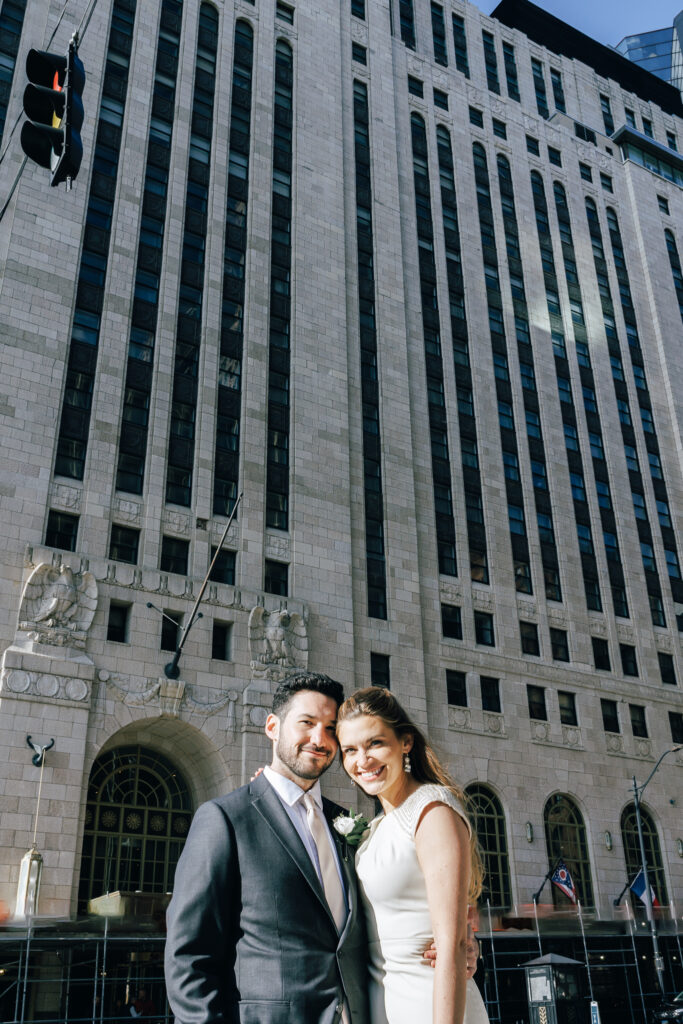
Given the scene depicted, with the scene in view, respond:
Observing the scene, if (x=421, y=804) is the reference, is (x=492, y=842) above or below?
above

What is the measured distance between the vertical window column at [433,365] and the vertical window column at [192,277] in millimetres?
12805

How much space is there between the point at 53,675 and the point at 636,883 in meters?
23.9

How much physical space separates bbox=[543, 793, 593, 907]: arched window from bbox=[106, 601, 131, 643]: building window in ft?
66.4

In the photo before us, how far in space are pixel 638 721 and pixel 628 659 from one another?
10.5 feet

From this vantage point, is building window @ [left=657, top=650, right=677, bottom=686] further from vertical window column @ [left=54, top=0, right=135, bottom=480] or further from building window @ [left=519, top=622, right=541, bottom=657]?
vertical window column @ [left=54, top=0, right=135, bottom=480]

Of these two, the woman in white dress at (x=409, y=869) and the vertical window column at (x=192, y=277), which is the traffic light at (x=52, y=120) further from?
the vertical window column at (x=192, y=277)

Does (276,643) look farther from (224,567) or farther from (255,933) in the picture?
(255,933)

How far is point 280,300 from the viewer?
140 ft

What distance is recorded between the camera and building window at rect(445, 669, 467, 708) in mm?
40216

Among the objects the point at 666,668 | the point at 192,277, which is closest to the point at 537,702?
the point at 666,668

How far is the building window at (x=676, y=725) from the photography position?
46684 millimetres

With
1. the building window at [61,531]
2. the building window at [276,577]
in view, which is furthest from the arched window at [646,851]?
the building window at [61,531]

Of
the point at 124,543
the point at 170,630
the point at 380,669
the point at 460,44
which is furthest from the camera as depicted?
the point at 460,44

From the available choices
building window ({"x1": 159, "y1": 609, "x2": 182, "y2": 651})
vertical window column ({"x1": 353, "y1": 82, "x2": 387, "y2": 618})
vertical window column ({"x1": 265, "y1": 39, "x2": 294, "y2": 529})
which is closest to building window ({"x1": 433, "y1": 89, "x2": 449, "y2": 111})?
vertical window column ({"x1": 353, "y1": 82, "x2": 387, "y2": 618})
